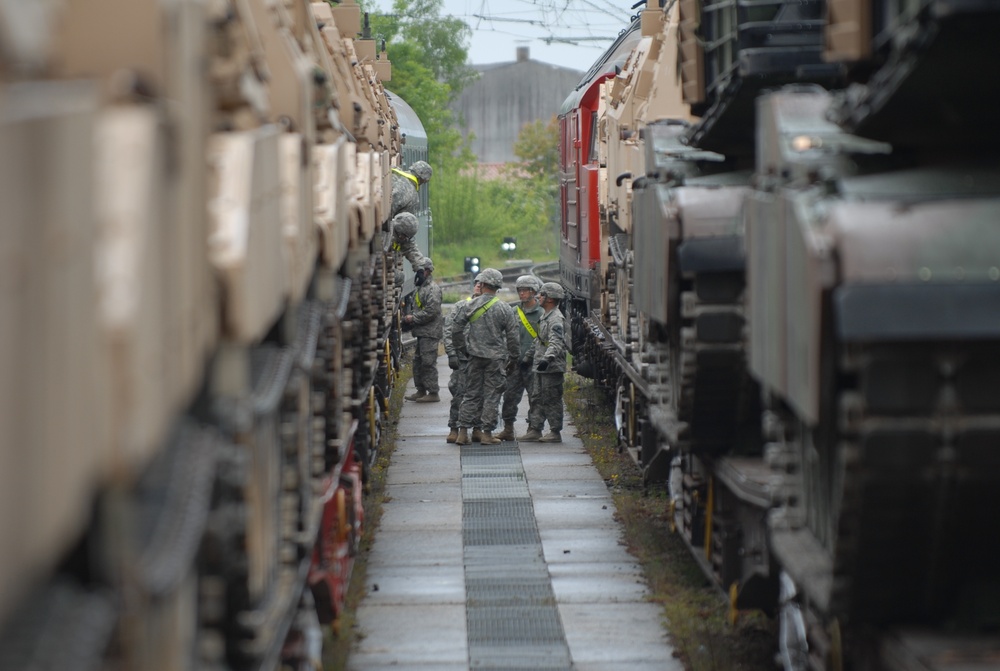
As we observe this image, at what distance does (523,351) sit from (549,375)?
408 mm

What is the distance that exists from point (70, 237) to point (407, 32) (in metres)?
57.5

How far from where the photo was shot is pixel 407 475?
15.1m

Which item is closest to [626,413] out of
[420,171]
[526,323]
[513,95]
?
[526,323]

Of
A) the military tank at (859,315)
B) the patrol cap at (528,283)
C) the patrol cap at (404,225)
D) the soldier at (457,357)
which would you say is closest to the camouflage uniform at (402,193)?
the patrol cap at (404,225)

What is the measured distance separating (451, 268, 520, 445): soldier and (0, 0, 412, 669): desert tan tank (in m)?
8.91

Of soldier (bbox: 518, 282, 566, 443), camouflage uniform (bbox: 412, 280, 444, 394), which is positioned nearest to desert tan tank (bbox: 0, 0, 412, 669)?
soldier (bbox: 518, 282, 566, 443)

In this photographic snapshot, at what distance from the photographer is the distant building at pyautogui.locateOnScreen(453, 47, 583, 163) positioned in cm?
7919

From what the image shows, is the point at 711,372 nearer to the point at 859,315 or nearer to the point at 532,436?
the point at 859,315

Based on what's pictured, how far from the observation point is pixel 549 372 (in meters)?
16.4

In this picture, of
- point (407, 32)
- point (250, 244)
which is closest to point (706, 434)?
point (250, 244)

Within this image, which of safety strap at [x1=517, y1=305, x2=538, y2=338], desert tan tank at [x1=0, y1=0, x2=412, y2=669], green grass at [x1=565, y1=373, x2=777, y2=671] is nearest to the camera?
desert tan tank at [x1=0, y1=0, x2=412, y2=669]

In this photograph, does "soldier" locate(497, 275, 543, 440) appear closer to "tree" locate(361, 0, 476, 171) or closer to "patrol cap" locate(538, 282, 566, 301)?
"patrol cap" locate(538, 282, 566, 301)

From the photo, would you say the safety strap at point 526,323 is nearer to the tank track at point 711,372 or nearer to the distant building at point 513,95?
the tank track at point 711,372

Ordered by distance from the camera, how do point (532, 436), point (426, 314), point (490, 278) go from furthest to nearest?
1. point (426, 314)
2. point (532, 436)
3. point (490, 278)
